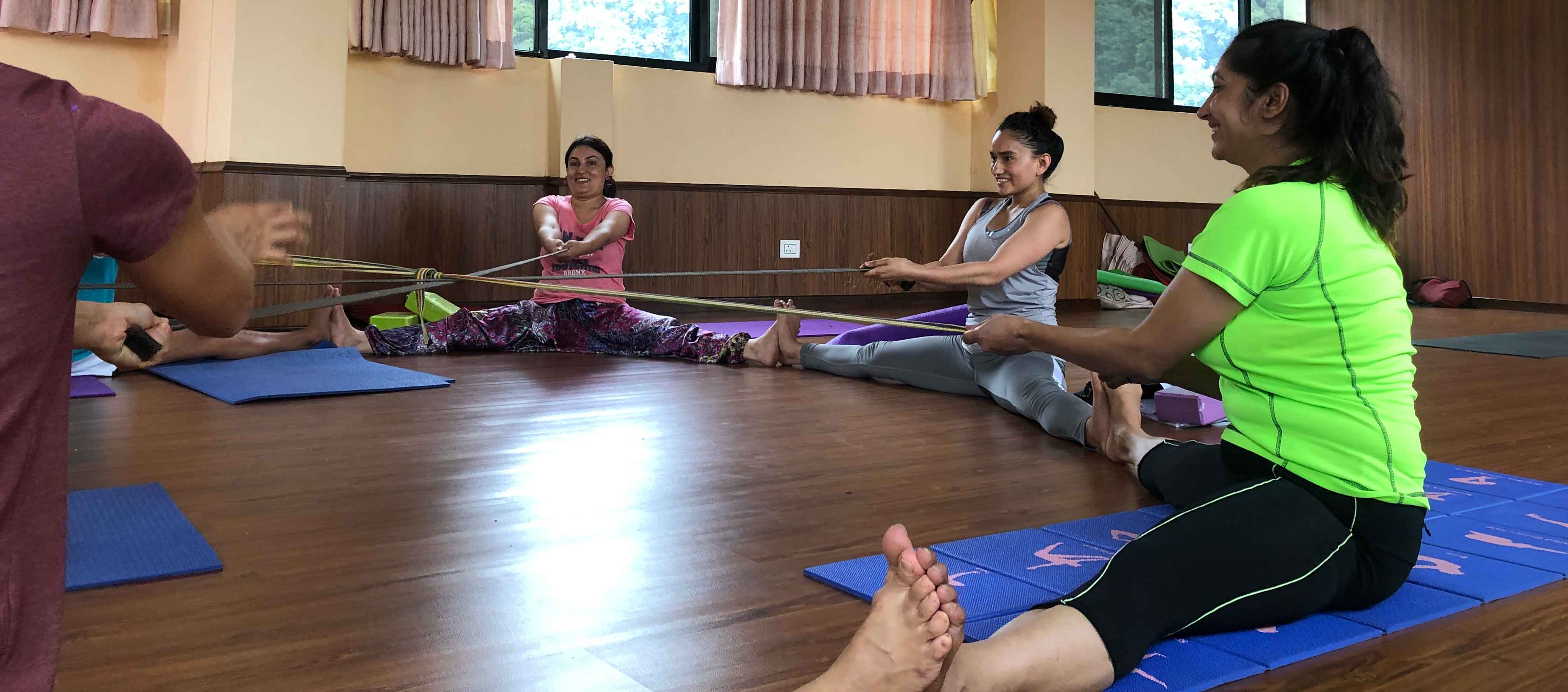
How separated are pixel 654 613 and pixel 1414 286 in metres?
8.31

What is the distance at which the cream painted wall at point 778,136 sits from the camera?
242 inches

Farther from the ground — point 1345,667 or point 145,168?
point 145,168

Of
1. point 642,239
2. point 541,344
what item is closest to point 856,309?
point 642,239

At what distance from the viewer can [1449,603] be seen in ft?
4.88

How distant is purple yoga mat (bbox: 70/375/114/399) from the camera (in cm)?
312

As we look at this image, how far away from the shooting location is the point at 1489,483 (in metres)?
2.27

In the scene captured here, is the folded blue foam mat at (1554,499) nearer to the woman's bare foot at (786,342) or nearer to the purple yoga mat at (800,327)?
the woman's bare foot at (786,342)

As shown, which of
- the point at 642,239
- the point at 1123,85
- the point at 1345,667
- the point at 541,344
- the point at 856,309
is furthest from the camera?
the point at 1123,85

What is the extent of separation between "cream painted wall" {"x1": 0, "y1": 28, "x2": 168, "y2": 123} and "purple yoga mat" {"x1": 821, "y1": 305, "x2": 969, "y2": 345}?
10.7 feet

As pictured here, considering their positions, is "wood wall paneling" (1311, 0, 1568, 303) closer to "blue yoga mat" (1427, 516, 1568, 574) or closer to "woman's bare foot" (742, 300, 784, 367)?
"woman's bare foot" (742, 300, 784, 367)

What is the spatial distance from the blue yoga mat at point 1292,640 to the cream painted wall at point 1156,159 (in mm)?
6489

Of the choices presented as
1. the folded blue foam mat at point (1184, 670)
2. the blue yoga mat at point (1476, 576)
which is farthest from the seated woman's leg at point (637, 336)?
the folded blue foam mat at point (1184, 670)

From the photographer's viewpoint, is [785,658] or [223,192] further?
[223,192]

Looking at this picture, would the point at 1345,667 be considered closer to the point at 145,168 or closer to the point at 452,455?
the point at 145,168
